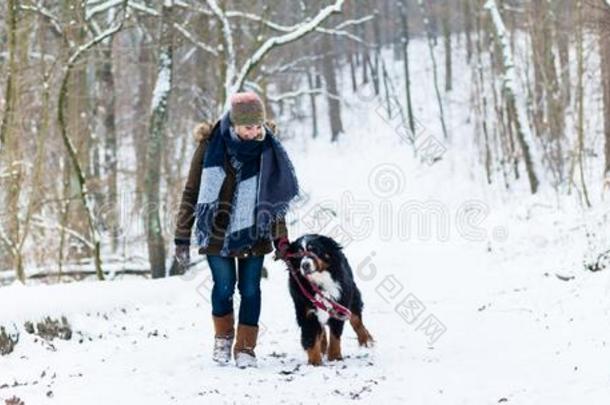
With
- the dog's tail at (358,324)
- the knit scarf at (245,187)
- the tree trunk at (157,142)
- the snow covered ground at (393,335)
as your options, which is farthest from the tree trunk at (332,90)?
the knit scarf at (245,187)

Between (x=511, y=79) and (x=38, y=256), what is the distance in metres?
12.3

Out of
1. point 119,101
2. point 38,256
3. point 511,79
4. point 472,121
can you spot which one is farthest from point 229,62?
point 472,121

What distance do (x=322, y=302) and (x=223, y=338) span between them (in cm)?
82

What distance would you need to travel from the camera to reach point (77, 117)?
1368cm

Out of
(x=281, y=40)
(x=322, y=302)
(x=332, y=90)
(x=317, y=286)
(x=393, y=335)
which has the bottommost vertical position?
(x=393, y=335)

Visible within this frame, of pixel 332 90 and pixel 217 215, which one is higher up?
pixel 332 90

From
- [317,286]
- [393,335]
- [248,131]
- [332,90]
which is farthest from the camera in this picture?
[332,90]

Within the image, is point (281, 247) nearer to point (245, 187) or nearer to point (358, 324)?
point (245, 187)

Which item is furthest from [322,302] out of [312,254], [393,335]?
[393,335]

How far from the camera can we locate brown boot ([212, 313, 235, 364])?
570 centimetres

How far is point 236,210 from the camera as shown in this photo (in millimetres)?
5707

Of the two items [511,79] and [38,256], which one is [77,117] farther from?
[511,79]

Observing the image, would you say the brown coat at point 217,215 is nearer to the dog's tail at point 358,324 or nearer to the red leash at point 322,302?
the red leash at point 322,302

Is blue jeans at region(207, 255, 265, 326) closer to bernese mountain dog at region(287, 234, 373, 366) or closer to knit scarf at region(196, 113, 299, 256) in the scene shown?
knit scarf at region(196, 113, 299, 256)
